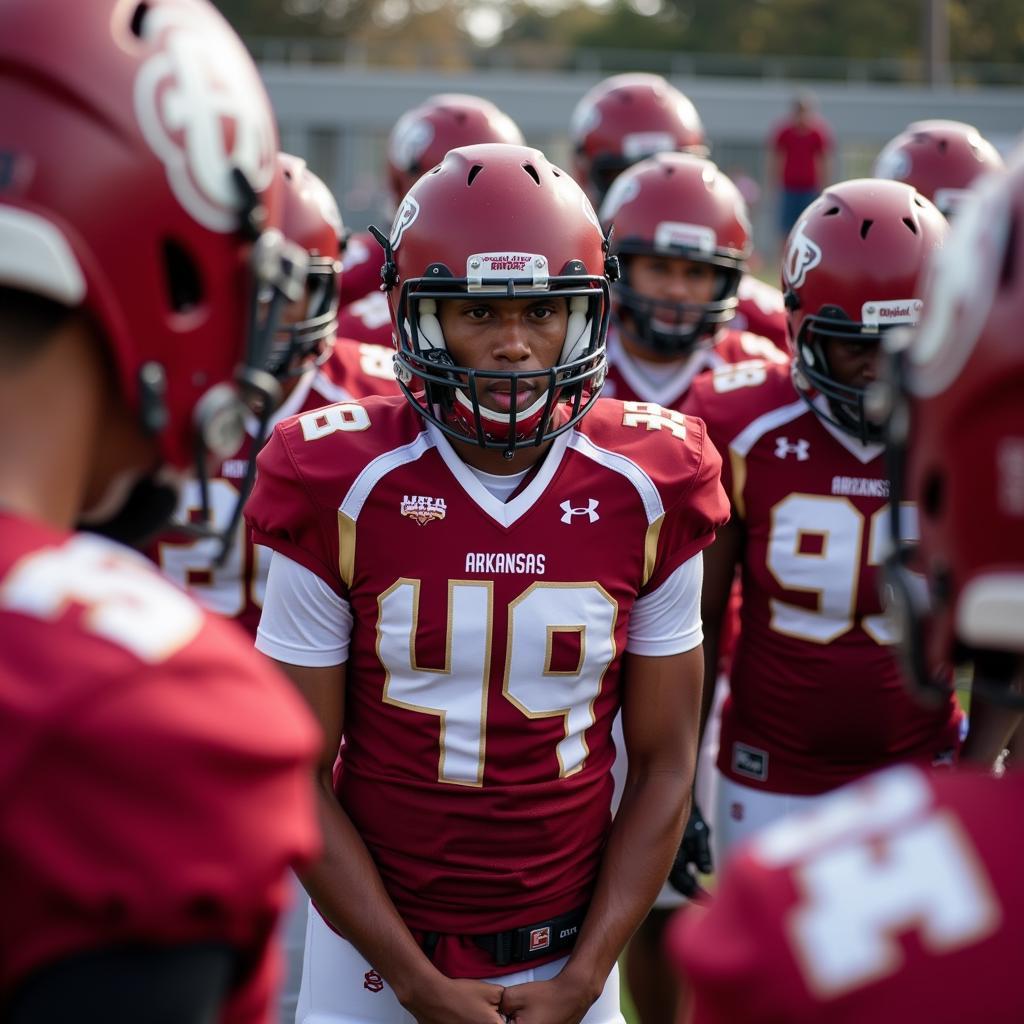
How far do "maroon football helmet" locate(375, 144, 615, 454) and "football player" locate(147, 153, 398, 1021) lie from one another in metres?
0.83

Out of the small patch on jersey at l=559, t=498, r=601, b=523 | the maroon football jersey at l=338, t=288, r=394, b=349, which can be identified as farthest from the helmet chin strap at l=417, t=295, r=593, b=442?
the maroon football jersey at l=338, t=288, r=394, b=349

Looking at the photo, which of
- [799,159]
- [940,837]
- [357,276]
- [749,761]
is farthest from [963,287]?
[799,159]

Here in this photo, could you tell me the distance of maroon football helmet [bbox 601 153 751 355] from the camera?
4.71 meters

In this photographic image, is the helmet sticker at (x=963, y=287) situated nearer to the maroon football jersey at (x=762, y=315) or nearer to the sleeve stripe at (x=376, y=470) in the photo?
the sleeve stripe at (x=376, y=470)

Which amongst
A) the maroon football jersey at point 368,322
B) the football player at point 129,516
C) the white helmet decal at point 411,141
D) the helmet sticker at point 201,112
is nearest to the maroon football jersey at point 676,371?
the maroon football jersey at point 368,322

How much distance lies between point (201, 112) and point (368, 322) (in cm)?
361

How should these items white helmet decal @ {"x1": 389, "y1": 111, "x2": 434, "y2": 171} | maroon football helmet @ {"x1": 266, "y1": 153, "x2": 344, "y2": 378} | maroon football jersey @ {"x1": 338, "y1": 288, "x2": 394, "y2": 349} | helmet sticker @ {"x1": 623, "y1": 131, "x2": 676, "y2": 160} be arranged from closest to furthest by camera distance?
maroon football helmet @ {"x1": 266, "y1": 153, "x2": 344, "y2": 378}
maroon football jersey @ {"x1": 338, "y1": 288, "x2": 394, "y2": 349}
white helmet decal @ {"x1": 389, "y1": 111, "x2": 434, "y2": 171}
helmet sticker @ {"x1": 623, "y1": 131, "x2": 676, "y2": 160}

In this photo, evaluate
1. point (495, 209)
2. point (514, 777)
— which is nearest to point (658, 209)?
point (495, 209)

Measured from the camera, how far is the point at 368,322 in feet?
16.7

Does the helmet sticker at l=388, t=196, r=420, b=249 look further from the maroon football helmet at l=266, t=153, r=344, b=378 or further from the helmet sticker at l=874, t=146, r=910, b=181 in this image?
the helmet sticker at l=874, t=146, r=910, b=181

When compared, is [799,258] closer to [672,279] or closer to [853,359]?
[853,359]

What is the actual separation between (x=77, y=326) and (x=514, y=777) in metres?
1.40

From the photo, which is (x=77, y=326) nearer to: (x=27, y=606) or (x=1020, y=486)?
(x=27, y=606)

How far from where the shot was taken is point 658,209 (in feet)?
15.9
